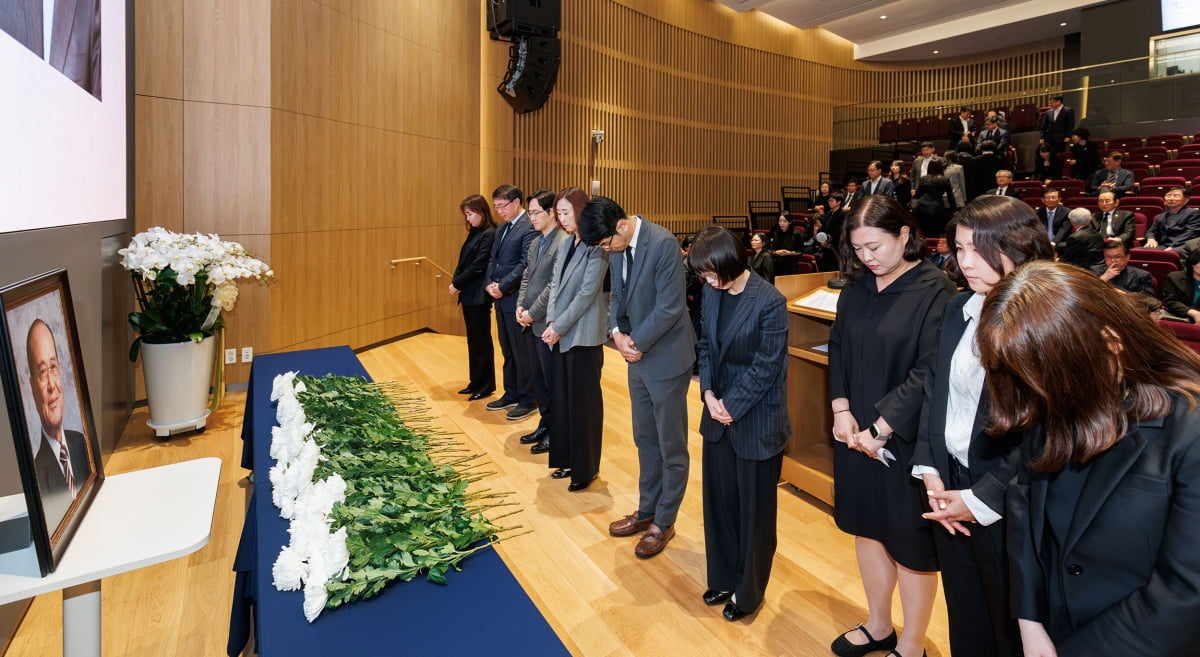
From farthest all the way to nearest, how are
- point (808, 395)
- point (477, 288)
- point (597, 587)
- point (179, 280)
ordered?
1. point (477, 288)
2. point (179, 280)
3. point (808, 395)
4. point (597, 587)

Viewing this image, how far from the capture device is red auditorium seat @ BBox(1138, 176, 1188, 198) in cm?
742

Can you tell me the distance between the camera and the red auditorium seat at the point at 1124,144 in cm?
945

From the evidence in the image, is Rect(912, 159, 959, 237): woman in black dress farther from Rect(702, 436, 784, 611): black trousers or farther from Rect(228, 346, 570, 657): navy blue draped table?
Rect(228, 346, 570, 657): navy blue draped table

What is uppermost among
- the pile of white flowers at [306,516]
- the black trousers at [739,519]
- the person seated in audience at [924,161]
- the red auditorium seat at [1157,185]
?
the person seated in audience at [924,161]

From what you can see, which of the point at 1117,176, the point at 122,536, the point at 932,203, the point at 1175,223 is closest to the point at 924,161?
the point at 932,203

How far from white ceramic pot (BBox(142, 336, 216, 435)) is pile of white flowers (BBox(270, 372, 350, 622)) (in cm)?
249

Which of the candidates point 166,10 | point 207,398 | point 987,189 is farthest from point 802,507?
point 987,189

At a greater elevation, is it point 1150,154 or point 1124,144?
point 1124,144

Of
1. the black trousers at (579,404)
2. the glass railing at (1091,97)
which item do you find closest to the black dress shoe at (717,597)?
the black trousers at (579,404)

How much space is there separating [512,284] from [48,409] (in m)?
3.30

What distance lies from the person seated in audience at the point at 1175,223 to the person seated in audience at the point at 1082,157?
3136 mm

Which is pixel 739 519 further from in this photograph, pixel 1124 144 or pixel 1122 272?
pixel 1124 144

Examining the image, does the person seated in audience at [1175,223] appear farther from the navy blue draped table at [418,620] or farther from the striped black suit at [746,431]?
the navy blue draped table at [418,620]

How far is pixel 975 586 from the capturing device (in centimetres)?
156
